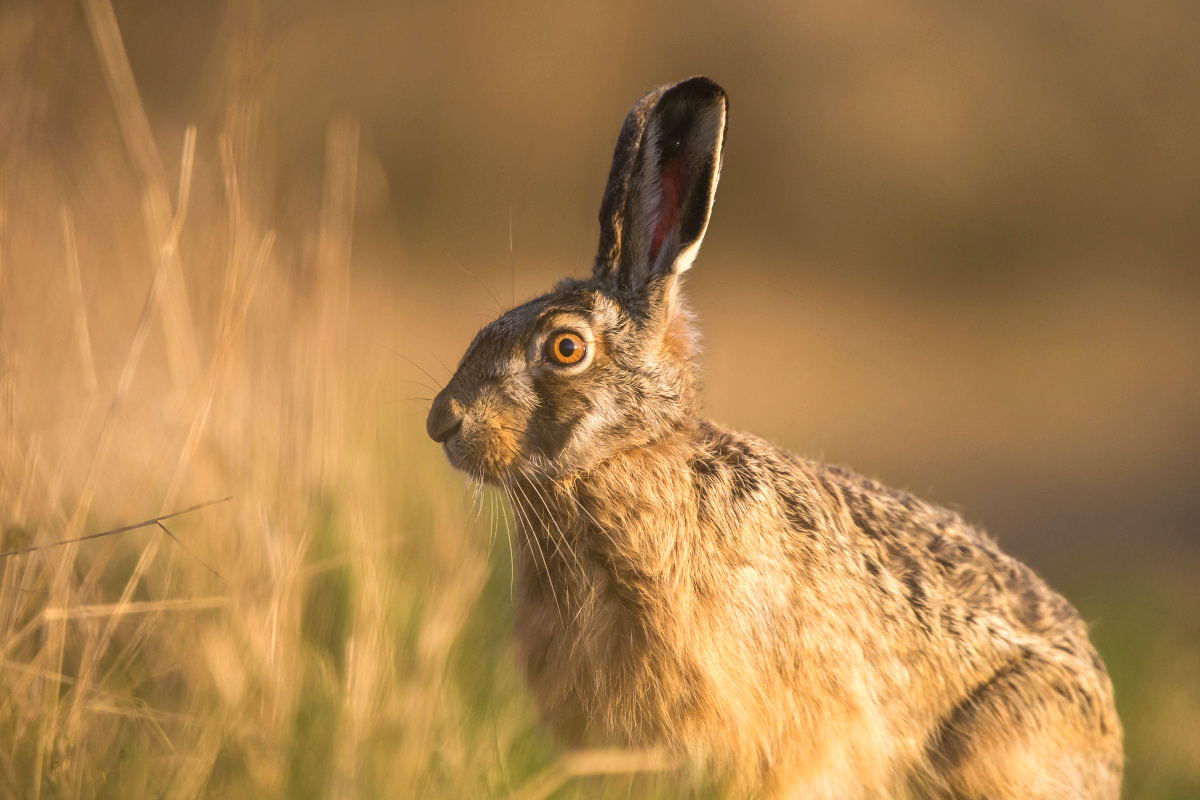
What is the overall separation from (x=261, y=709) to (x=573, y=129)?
9388 mm

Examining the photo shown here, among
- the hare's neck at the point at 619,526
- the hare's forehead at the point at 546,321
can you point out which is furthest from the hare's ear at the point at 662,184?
the hare's neck at the point at 619,526

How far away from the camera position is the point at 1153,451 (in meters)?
9.04

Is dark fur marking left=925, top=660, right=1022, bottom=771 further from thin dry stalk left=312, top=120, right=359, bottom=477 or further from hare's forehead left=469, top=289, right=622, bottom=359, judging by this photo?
thin dry stalk left=312, top=120, right=359, bottom=477

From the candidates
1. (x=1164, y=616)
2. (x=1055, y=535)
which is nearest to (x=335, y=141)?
(x=1164, y=616)

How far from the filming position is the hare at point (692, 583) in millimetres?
2840

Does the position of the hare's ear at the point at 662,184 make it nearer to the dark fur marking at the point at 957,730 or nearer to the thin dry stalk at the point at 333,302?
the thin dry stalk at the point at 333,302

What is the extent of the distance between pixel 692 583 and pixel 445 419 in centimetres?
83

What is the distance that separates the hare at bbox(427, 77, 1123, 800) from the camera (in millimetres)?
2840

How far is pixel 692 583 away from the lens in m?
2.90

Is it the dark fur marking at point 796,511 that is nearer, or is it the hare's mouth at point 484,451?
the hare's mouth at point 484,451

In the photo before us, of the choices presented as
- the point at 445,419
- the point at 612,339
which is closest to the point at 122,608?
the point at 445,419

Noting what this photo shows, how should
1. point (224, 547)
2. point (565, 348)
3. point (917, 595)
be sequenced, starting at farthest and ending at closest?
1. point (917, 595)
2. point (224, 547)
3. point (565, 348)

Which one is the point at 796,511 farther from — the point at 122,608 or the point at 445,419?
the point at 122,608

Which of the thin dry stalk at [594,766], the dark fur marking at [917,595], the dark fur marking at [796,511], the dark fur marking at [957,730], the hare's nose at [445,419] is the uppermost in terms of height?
the hare's nose at [445,419]
